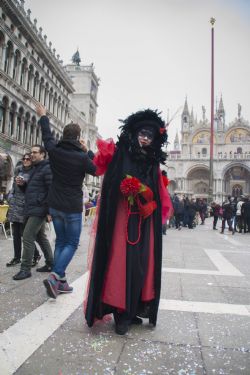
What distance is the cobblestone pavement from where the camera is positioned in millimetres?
2164

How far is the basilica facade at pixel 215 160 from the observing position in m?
59.3

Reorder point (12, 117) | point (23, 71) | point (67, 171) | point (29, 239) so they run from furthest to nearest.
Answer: point (23, 71), point (12, 117), point (29, 239), point (67, 171)

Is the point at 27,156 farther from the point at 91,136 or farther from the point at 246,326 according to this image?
the point at 91,136

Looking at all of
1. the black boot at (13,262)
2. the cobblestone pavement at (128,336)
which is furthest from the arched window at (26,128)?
the cobblestone pavement at (128,336)

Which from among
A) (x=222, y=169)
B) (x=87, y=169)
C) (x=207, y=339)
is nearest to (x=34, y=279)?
(x=87, y=169)

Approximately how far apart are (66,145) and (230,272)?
3.63 metres

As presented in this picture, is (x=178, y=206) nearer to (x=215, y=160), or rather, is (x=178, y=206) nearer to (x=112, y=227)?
(x=112, y=227)

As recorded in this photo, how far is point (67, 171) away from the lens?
361 centimetres

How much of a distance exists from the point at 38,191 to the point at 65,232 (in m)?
1.10

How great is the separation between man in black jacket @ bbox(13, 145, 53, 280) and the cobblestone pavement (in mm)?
269

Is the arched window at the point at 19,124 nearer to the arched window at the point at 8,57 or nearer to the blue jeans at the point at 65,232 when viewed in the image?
the arched window at the point at 8,57

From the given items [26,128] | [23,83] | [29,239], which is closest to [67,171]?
[29,239]

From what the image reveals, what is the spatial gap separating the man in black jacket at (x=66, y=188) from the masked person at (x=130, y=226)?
599 millimetres

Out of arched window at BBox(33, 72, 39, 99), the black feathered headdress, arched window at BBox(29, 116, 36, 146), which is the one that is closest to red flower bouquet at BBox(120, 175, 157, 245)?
the black feathered headdress
